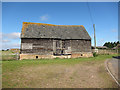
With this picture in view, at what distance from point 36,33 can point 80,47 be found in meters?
9.90

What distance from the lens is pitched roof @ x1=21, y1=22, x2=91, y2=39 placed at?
20.2 meters

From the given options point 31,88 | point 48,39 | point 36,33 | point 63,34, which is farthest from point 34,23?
point 31,88

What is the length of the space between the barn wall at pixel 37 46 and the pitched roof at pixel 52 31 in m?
1.00

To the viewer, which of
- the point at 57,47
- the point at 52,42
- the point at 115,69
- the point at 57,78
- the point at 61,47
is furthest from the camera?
the point at 61,47

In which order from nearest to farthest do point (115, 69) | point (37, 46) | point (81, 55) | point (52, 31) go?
point (115, 69), point (37, 46), point (81, 55), point (52, 31)

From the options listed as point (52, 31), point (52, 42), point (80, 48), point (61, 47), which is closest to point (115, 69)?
point (80, 48)

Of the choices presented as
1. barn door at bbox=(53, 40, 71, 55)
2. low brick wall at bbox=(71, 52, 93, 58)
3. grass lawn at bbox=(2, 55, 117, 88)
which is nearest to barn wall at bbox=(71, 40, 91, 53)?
low brick wall at bbox=(71, 52, 93, 58)

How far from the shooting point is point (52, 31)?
21969mm

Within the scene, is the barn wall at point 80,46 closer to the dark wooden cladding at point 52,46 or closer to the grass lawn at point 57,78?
the dark wooden cladding at point 52,46

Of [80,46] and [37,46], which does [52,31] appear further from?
[80,46]

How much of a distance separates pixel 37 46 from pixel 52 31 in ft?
16.0

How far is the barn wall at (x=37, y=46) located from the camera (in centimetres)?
1919

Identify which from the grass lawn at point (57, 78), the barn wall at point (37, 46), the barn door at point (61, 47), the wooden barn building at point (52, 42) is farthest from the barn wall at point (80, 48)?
the grass lawn at point (57, 78)

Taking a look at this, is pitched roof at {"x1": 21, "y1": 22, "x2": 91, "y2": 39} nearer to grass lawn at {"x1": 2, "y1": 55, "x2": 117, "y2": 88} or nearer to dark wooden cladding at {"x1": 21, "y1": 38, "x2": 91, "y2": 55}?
dark wooden cladding at {"x1": 21, "y1": 38, "x2": 91, "y2": 55}
